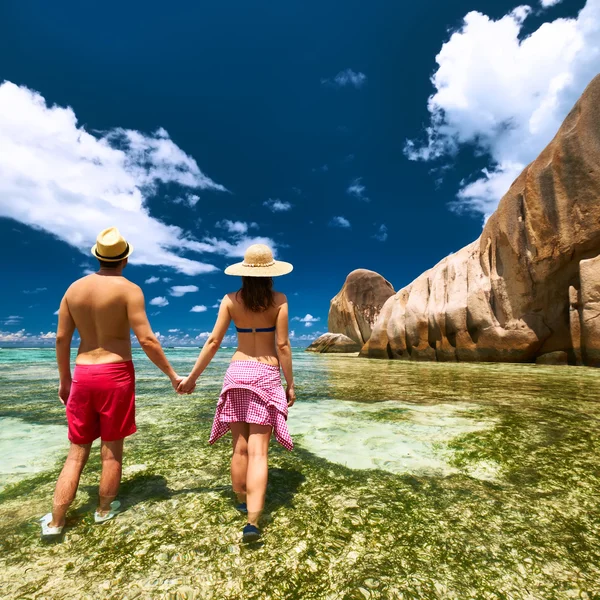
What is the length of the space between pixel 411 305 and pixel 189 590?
24.2m

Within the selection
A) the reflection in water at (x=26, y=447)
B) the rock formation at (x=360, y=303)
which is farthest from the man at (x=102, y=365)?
the rock formation at (x=360, y=303)

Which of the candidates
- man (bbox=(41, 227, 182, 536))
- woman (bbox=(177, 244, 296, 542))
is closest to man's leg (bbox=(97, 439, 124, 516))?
man (bbox=(41, 227, 182, 536))

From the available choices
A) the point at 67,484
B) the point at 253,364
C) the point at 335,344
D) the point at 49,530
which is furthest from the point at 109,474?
the point at 335,344

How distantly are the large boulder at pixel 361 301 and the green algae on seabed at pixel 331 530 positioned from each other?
42.8 meters

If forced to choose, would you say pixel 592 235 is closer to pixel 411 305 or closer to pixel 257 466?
pixel 411 305

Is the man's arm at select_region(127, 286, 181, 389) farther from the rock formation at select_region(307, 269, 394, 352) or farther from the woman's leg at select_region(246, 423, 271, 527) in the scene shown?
the rock formation at select_region(307, 269, 394, 352)

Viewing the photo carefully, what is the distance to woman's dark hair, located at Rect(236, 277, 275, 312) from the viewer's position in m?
2.99

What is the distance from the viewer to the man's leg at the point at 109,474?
9.18ft

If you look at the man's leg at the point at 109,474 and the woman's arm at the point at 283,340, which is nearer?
the man's leg at the point at 109,474

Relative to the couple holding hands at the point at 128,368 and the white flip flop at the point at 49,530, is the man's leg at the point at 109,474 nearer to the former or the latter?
the couple holding hands at the point at 128,368

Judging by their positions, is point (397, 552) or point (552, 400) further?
point (552, 400)

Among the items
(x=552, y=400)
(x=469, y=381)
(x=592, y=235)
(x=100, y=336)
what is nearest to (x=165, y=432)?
(x=100, y=336)

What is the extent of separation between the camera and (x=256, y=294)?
9.81 ft

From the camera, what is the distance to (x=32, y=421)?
20.1 ft
